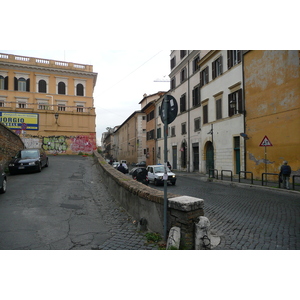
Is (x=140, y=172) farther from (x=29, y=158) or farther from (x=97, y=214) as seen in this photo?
(x=97, y=214)

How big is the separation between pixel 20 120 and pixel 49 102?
9402 mm

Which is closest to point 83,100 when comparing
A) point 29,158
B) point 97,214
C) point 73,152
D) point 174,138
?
point 73,152

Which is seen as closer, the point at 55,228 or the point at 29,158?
the point at 55,228

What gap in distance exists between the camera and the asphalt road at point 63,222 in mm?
4559

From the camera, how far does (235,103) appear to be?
19.2 m

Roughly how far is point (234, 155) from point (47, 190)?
49.0 ft

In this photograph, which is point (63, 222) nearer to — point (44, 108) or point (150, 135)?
point (44, 108)

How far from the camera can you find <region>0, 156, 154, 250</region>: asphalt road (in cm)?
456

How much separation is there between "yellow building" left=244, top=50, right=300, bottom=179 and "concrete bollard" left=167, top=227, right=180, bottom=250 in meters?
10.8

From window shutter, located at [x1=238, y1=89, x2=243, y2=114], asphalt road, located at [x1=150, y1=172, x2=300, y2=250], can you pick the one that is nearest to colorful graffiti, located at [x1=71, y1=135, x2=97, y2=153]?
window shutter, located at [x1=238, y1=89, x2=243, y2=114]

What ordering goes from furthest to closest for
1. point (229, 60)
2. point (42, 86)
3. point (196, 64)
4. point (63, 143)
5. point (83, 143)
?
point (42, 86) < point (83, 143) < point (63, 143) < point (196, 64) < point (229, 60)

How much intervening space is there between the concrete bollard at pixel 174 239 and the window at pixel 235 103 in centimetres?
1635

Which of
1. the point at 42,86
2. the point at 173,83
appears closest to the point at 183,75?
the point at 173,83

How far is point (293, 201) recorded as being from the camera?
9.39 metres
